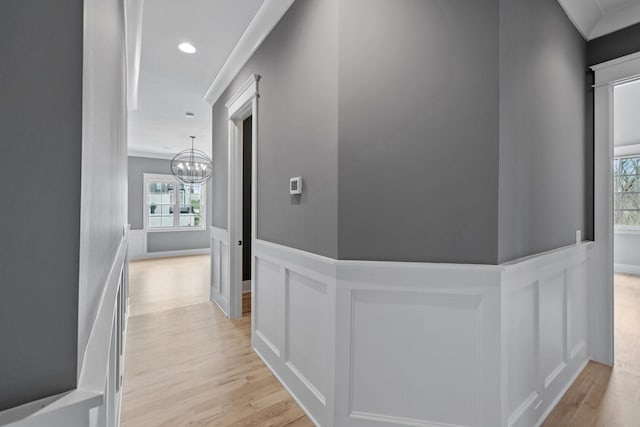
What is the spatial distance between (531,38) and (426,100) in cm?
80

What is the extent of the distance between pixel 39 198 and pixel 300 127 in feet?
5.09

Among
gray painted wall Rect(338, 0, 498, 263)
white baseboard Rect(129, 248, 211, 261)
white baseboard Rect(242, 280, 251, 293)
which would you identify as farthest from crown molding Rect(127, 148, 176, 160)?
gray painted wall Rect(338, 0, 498, 263)

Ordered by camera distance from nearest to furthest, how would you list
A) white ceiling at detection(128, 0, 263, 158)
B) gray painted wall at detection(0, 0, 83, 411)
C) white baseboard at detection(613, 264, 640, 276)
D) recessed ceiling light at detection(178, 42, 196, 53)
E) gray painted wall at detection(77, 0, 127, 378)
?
gray painted wall at detection(0, 0, 83, 411) < gray painted wall at detection(77, 0, 127, 378) < white ceiling at detection(128, 0, 263, 158) < recessed ceiling light at detection(178, 42, 196, 53) < white baseboard at detection(613, 264, 640, 276)

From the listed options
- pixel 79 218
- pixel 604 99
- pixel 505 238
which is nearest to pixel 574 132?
pixel 604 99

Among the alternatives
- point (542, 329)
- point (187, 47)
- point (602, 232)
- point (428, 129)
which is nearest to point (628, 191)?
point (602, 232)

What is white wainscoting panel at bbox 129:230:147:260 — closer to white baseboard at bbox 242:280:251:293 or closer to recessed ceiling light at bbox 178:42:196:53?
white baseboard at bbox 242:280:251:293

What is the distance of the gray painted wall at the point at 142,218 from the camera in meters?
7.38

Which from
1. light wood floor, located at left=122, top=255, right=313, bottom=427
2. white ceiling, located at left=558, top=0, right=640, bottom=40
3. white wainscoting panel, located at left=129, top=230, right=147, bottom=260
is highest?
white ceiling, located at left=558, top=0, right=640, bottom=40

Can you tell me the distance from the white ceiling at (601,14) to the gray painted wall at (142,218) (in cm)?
825

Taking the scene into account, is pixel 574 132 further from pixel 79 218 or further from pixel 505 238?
pixel 79 218

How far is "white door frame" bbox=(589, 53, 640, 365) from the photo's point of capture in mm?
2264

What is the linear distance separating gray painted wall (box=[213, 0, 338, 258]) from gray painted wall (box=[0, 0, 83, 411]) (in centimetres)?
118

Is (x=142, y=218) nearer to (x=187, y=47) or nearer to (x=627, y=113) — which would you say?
(x=187, y=47)

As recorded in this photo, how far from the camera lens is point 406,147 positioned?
1.47 m
